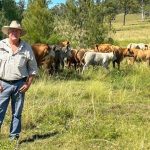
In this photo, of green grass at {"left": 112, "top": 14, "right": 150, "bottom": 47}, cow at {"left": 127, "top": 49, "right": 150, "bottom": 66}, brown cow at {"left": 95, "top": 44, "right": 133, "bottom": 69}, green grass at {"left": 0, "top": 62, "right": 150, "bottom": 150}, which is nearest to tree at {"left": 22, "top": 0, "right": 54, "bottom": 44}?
green grass at {"left": 112, "top": 14, "right": 150, "bottom": 47}

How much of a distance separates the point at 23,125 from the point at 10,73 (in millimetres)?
1741

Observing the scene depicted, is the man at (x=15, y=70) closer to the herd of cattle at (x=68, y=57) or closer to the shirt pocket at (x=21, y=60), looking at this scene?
the shirt pocket at (x=21, y=60)

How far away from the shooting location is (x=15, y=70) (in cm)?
795

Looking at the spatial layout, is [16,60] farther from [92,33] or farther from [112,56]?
[92,33]

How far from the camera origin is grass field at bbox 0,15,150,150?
793 cm

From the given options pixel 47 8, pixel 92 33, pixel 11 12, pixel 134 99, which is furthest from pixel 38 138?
pixel 11 12

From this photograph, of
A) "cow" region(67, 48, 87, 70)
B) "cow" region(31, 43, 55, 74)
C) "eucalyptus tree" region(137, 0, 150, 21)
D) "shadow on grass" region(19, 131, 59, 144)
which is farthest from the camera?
"eucalyptus tree" region(137, 0, 150, 21)

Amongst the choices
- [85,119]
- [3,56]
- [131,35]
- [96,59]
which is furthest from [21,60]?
[131,35]

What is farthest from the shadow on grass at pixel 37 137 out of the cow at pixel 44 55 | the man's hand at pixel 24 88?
the cow at pixel 44 55

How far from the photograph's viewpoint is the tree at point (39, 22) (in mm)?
30016

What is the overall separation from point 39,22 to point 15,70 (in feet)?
73.6

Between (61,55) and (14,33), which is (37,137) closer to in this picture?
(14,33)

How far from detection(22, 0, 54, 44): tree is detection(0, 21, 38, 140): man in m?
21.8

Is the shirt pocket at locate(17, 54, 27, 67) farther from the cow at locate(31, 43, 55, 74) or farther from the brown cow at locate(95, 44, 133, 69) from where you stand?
the brown cow at locate(95, 44, 133, 69)
